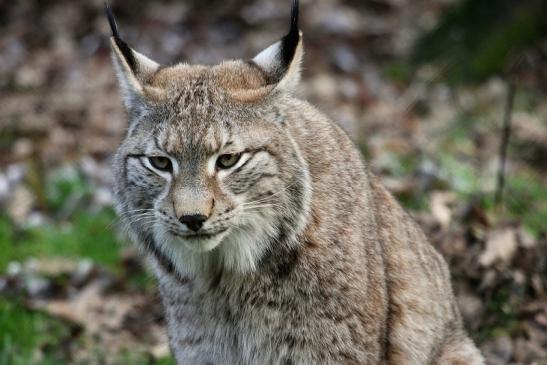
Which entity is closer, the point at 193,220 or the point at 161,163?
the point at 193,220

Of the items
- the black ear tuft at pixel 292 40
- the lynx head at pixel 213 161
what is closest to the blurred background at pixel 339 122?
the lynx head at pixel 213 161

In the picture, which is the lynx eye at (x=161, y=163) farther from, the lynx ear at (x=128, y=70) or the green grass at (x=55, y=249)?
the green grass at (x=55, y=249)

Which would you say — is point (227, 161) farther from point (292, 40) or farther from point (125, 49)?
point (125, 49)

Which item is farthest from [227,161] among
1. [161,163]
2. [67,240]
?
[67,240]

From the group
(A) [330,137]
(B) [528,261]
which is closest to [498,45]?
(B) [528,261]

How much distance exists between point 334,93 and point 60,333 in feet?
18.7

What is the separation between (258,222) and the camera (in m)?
5.05

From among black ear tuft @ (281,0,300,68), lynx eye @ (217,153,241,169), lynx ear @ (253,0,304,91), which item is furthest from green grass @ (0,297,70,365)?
black ear tuft @ (281,0,300,68)

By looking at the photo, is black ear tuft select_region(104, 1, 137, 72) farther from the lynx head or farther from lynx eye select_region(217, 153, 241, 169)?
lynx eye select_region(217, 153, 241, 169)

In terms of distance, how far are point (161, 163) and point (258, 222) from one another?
571 mm

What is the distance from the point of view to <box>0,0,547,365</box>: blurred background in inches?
289

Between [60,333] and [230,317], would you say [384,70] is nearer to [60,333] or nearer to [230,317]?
[60,333]

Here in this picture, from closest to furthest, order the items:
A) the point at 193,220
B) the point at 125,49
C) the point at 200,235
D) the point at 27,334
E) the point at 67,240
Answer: the point at 193,220, the point at 200,235, the point at 125,49, the point at 27,334, the point at 67,240

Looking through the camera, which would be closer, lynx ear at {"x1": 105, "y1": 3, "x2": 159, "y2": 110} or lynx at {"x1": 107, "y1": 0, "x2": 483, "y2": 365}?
lynx at {"x1": 107, "y1": 0, "x2": 483, "y2": 365}
